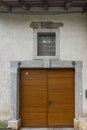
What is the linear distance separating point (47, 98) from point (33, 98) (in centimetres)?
55

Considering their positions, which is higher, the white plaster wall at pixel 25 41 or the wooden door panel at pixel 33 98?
the white plaster wall at pixel 25 41

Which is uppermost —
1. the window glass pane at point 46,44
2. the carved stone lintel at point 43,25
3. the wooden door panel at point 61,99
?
the carved stone lintel at point 43,25

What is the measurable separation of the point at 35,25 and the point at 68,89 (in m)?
2.83

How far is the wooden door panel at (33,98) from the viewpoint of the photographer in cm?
1367

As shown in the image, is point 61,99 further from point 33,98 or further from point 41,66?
point 41,66

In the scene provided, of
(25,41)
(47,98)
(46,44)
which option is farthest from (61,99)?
(25,41)

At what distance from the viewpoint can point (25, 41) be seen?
1338 centimetres

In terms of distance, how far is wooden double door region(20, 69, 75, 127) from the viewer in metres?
13.6

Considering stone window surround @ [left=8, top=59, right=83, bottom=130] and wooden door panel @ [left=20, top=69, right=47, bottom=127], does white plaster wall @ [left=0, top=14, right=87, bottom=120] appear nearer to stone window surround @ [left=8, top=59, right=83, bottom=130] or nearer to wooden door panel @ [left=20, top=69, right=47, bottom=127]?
stone window surround @ [left=8, top=59, right=83, bottom=130]

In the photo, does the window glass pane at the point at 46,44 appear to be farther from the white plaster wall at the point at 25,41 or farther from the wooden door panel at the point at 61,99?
the wooden door panel at the point at 61,99

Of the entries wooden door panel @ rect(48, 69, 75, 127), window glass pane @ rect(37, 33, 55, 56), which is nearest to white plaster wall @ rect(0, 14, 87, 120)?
window glass pane @ rect(37, 33, 55, 56)

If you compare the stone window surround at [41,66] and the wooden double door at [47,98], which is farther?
the wooden double door at [47,98]

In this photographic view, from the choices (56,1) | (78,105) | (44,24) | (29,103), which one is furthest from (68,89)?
(56,1)

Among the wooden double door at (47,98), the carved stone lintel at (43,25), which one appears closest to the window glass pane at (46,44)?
the carved stone lintel at (43,25)
